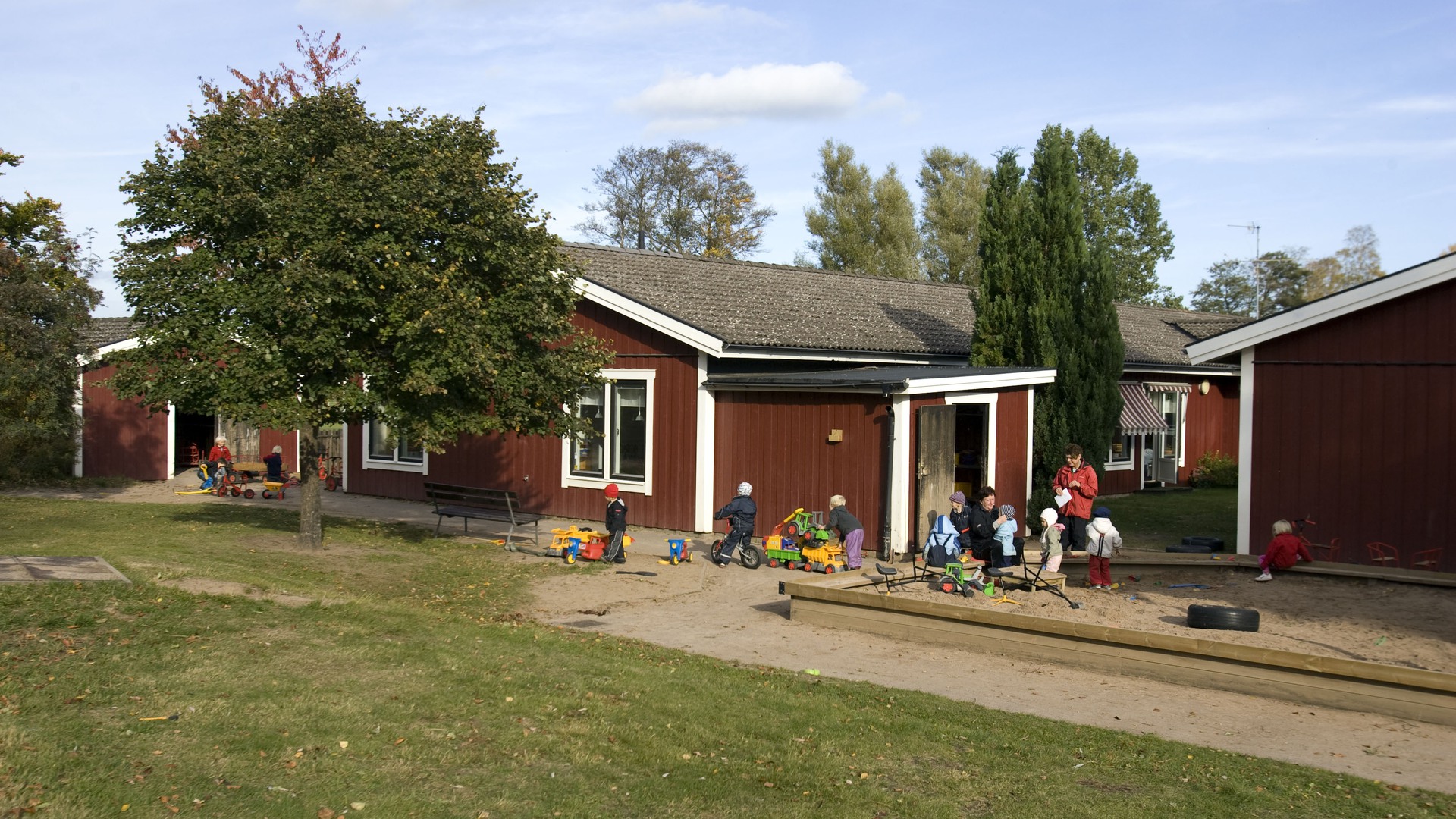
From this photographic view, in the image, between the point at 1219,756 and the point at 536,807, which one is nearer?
the point at 536,807

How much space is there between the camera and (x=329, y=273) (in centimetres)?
1366

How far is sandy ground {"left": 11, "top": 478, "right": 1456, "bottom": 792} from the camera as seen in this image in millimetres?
8039

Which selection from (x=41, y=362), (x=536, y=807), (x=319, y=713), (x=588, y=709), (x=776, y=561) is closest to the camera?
(x=536, y=807)

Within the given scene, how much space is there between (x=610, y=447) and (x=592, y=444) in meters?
0.56

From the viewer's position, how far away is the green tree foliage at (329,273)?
1395cm

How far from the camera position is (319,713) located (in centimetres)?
718

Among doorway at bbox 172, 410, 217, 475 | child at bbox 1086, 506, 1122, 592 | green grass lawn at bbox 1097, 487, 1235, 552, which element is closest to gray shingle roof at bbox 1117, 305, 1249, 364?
green grass lawn at bbox 1097, 487, 1235, 552

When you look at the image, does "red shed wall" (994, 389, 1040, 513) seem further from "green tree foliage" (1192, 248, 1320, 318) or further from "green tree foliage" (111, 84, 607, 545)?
"green tree foliage" (1192, 248, 1320, 318)

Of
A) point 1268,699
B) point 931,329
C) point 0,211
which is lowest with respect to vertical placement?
point 1268,699

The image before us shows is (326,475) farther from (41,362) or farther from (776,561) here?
(776,561)

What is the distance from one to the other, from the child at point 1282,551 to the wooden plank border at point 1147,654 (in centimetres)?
434

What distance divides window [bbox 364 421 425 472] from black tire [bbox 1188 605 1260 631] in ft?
55.1

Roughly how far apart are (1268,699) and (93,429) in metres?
27.6

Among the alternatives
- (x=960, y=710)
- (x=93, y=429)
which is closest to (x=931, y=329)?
(x=960, y=710)
